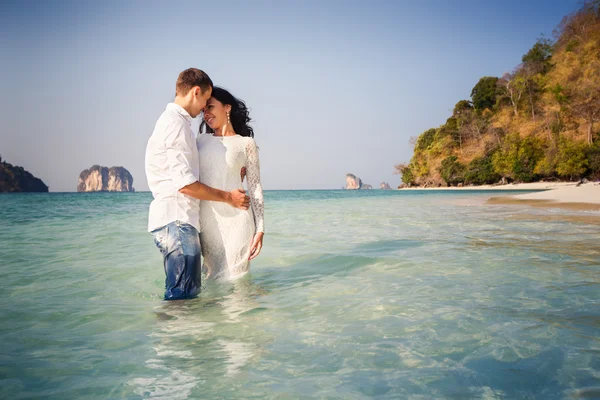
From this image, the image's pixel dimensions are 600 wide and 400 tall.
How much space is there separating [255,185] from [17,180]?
143 metres

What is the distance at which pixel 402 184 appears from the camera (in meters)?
98.7

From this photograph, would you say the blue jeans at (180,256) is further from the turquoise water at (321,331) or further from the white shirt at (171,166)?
the turquoise water at (321,331)

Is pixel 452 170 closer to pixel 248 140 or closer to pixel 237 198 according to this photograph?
pixel 248 140

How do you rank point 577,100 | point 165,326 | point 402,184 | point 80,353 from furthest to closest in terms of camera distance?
1. point 402,184
2. point 577,100
3. point 165,326
4. point 80,353

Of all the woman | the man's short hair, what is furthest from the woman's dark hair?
the man's short hair

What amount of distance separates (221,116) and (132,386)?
235cm

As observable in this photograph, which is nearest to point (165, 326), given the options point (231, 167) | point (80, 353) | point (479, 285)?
point (80, 353)

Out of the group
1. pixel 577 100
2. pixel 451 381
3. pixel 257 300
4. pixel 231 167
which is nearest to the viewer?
pixel 451 381

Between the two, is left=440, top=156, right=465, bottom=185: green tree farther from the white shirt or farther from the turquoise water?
the white shirt

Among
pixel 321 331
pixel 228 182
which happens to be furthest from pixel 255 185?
pixel 321 331

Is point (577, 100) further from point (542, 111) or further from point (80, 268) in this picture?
point (80, 268)

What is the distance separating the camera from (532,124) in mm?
63438

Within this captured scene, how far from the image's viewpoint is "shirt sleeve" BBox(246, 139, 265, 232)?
3676mm

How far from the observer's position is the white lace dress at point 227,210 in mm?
3529
